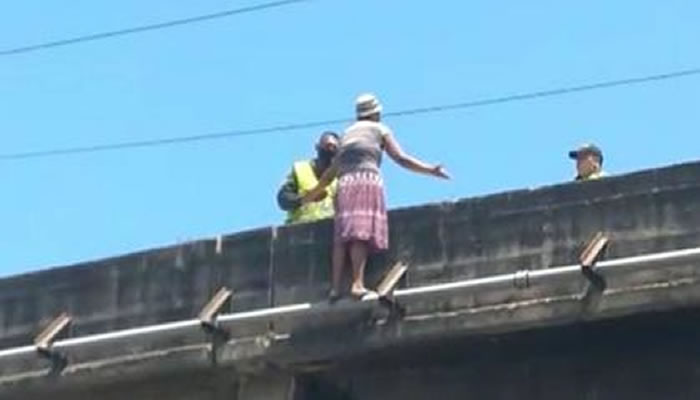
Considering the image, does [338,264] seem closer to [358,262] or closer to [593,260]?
[358,262]

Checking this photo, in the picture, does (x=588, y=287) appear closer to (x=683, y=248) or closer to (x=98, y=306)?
(x=683, y=248)

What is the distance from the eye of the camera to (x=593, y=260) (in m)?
13.4

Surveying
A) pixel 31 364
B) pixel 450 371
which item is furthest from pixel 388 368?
pixel 31 364

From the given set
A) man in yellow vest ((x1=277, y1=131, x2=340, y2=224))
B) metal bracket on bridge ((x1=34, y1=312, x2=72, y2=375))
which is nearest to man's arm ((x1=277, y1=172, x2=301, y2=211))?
man in yellow vest ((x1=277, y1=131, x2=340, y2=224))

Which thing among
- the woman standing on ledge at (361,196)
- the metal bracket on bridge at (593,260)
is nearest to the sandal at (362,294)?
the woman standing on ledge at (361,196)

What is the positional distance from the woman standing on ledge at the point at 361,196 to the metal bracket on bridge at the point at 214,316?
0.80m

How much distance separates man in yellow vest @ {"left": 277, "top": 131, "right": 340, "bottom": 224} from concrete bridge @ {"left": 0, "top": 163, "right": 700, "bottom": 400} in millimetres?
496

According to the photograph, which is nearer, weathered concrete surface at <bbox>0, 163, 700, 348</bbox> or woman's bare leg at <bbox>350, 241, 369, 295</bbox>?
weathered concrete surface at <bbox>0, 163, 700, 348</bbox>

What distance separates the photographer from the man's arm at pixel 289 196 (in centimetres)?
1537

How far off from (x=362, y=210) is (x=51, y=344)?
8.12 ft

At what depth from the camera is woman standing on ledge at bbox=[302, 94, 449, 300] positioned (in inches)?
561

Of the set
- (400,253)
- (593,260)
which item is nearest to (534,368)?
(593,260)

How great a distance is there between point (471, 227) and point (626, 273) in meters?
1.22

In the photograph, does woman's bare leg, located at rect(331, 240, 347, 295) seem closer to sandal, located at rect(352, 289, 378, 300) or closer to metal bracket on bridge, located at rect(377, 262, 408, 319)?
sandal, located at rect(352, 289, 378, 300)
